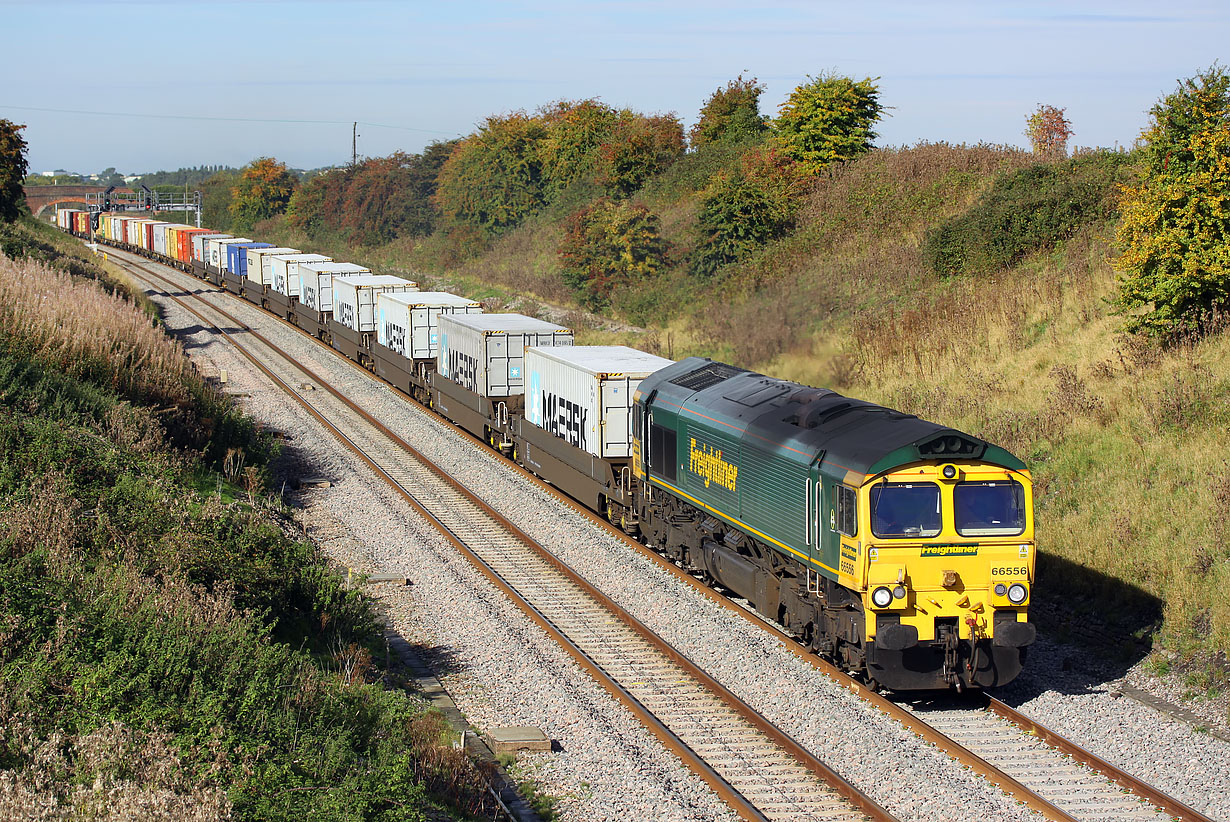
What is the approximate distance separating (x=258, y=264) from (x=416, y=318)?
80.9ft

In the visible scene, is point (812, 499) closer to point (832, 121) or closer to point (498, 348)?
point (498, 348)

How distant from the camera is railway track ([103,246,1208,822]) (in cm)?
1061

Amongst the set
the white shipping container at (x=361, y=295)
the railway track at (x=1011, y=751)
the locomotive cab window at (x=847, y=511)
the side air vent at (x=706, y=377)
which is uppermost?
the white shipping container at (x=361, y=295)

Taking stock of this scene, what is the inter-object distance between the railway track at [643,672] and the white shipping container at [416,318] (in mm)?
5879

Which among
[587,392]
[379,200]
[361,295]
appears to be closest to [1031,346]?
[587,392]

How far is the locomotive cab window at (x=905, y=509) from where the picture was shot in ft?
41.5

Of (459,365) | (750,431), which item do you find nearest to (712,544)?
(750,431)

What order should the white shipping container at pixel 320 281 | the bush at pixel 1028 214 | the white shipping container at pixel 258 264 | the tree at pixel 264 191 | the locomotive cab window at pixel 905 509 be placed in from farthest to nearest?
1. the tree at pixel 264 191
2. the white shipping container at pixel 258 264
3. the white shipping container at pixel 320 281
4. the bush at pixel 1028 214
5. the locomotive cab window at pixel 905 509

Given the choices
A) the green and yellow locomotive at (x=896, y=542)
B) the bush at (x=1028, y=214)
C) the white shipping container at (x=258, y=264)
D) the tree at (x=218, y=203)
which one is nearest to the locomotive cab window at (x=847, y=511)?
the green and yellow locomotive at (x=896, y=542)

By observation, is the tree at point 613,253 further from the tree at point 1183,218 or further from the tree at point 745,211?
the tree at point 1183,218

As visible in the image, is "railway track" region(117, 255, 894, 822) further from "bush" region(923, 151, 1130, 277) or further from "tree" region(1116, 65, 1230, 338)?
"bush" region(923, 151, 1130, 277)

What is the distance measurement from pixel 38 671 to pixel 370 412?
77.3 ft

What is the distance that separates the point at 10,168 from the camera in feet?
175

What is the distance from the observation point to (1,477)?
13539mm
